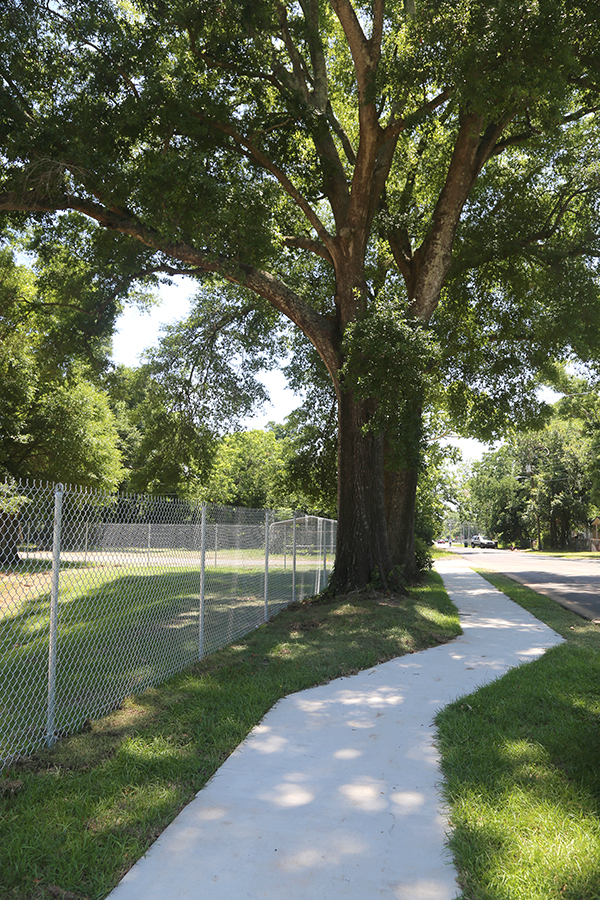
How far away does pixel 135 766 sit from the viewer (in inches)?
159

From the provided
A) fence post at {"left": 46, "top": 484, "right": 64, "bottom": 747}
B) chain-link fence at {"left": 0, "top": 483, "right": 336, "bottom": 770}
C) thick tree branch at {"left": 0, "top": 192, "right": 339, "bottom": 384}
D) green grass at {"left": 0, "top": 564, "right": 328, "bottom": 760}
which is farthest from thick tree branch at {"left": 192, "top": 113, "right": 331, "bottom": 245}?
fence post at {"left": 46, "top": 484, "right": 64, "bottom": 747}

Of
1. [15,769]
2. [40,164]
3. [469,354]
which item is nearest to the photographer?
[15,769]

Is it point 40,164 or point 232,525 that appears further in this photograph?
point 40,164

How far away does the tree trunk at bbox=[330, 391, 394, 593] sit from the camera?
492 inches

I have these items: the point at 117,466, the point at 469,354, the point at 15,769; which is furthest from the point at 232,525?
the point at 117,466

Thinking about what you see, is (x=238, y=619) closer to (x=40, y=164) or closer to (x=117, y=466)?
(x=40, y=164)

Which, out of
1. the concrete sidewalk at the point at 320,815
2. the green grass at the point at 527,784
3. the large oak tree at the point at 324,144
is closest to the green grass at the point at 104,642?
the concrete sidewalk at the point at 320,815

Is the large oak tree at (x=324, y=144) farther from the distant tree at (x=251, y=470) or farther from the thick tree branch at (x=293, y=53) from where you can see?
the distant tree at (x=251, y=470)

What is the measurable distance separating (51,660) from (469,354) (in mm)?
14509

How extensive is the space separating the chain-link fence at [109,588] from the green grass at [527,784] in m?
2.84

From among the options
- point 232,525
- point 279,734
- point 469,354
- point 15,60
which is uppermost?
point 15,60

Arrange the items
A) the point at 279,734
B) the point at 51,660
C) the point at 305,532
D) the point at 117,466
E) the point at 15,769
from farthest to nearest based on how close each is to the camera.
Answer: the point at 117,466
the point at 305,532
the point at 279,734
the point at 51,660
the point at 15,769

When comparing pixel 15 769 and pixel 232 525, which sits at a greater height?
pixel 232 525

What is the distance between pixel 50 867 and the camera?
2912 millimetres
